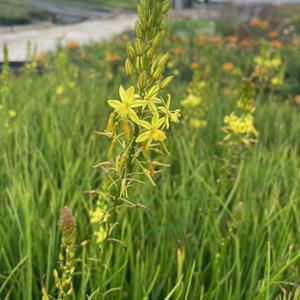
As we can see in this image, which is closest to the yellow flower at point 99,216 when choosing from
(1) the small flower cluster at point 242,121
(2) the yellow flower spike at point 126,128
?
(2) the yellow flower spike at point 126,128

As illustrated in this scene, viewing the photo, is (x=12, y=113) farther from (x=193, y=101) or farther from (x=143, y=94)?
(x=143, y=94)

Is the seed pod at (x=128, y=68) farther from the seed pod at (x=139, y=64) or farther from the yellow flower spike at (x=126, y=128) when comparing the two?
the yellow flower spike at (x=126, y=128)

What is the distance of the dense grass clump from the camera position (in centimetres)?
196

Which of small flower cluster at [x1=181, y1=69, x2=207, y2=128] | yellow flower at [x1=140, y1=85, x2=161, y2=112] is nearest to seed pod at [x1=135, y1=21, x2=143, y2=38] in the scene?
yellow flower at [x1=140, y1=85, x2=161, y2=112]

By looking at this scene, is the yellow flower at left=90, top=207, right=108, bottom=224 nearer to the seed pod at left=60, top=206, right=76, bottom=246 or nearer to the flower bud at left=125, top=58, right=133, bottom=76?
the seed pod at left=60, top=206, right=76, bottom=246

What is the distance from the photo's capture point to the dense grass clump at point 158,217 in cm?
196

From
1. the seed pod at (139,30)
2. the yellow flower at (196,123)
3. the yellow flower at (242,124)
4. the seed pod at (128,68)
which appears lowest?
the yellow flower at (196,123)

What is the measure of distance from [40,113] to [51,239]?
187 cm

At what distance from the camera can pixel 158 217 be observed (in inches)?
99.0

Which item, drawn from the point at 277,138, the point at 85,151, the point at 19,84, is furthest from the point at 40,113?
the point at 277,138

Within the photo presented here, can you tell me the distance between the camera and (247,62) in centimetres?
756

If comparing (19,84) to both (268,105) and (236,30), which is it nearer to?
(268,105)

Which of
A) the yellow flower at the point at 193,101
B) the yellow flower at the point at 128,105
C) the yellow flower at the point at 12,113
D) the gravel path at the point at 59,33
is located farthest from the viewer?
the gravel path at the point at 59,33

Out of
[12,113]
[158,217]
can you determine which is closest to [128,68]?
[158,217]
